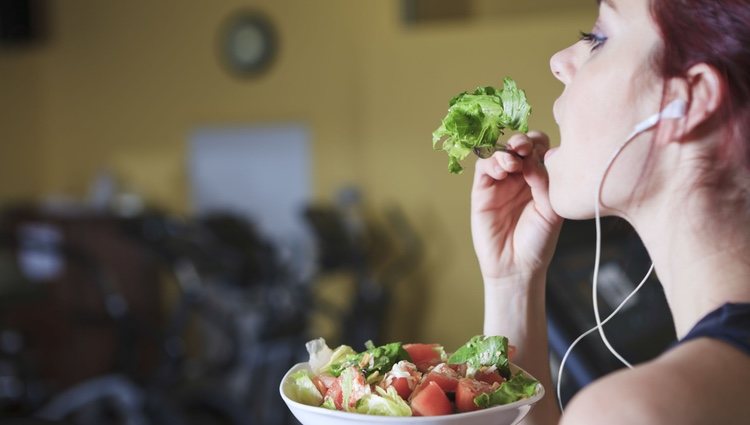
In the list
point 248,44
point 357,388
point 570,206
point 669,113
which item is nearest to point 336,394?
point 357,388

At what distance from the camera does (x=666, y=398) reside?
0.72m

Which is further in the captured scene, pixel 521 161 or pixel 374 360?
pixel 521 161

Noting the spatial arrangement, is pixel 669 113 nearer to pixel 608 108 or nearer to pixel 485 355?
pixel 608 108

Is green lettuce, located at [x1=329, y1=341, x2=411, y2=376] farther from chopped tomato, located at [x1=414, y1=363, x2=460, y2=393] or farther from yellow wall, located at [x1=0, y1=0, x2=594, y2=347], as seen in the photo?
yellow wall, located at [x1=0, y1=0, x2=594, y2=347]

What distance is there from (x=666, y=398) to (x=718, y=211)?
9.8 inches

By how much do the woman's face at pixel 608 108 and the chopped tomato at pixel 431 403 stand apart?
0.25 m

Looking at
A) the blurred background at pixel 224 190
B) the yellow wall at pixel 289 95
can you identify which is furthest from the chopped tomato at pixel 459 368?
the yellow wall at pixel 289 95

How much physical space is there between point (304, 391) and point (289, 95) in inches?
211

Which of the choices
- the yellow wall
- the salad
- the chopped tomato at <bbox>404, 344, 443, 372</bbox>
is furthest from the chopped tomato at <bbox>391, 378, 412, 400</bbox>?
the yellow wall

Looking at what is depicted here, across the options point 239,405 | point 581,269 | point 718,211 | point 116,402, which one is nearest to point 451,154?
point 718,211

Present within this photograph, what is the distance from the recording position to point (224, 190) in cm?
652

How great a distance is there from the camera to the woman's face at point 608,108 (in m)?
0.87

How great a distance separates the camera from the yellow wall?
5.26 m

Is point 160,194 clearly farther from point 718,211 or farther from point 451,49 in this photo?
point 718,211
